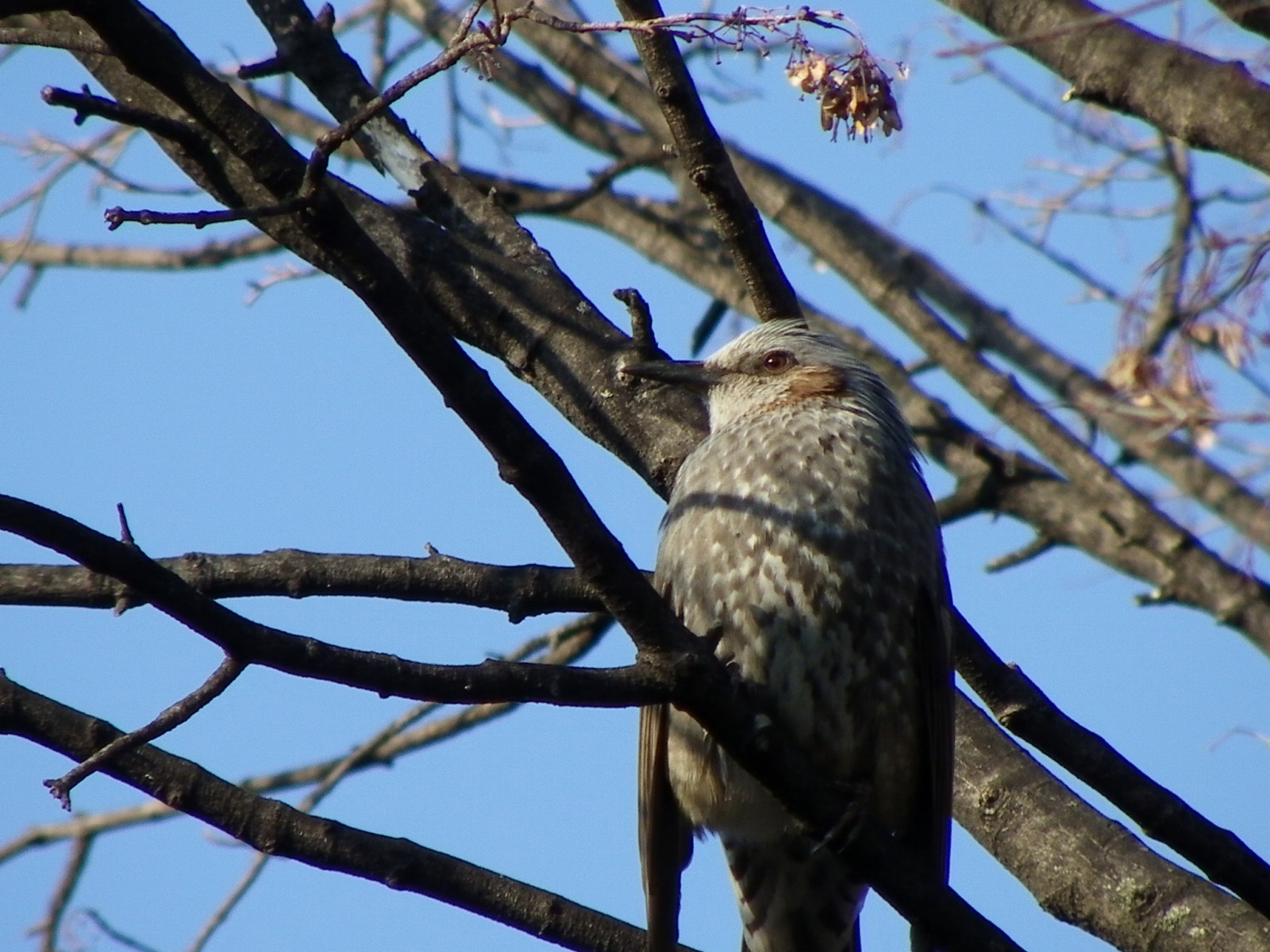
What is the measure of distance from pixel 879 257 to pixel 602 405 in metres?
2.59

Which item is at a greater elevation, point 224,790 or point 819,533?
point 819,533

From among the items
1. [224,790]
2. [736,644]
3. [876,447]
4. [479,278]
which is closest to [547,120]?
[479,278]

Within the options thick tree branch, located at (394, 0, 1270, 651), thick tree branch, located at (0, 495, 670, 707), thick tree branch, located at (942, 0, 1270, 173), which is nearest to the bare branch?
thick tree branch, located at (0, 495, 670, 707)

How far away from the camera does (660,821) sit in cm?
406

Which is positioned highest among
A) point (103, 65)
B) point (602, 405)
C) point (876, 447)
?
point (103, 65)

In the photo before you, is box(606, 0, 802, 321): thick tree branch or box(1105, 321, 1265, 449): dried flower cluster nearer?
box(606, 0, 802, 321): thick tree branch

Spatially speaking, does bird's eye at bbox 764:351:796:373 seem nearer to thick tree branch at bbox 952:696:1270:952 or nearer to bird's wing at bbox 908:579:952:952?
bird's wing at bbox 908:579:952:952

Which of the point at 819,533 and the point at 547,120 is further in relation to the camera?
the point at 547,120

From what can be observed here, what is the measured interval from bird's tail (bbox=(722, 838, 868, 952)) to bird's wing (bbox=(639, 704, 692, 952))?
138mm

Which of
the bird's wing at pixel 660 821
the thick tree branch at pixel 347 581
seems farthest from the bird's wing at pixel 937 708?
the thick tree branch at pixel 347 581

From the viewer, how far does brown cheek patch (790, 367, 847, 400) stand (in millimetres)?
4602

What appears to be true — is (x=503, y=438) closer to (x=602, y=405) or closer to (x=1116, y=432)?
(x=602, y=405)

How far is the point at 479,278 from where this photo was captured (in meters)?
4.52

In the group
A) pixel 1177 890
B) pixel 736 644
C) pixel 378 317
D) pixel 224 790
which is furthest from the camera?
pixel 736 644
